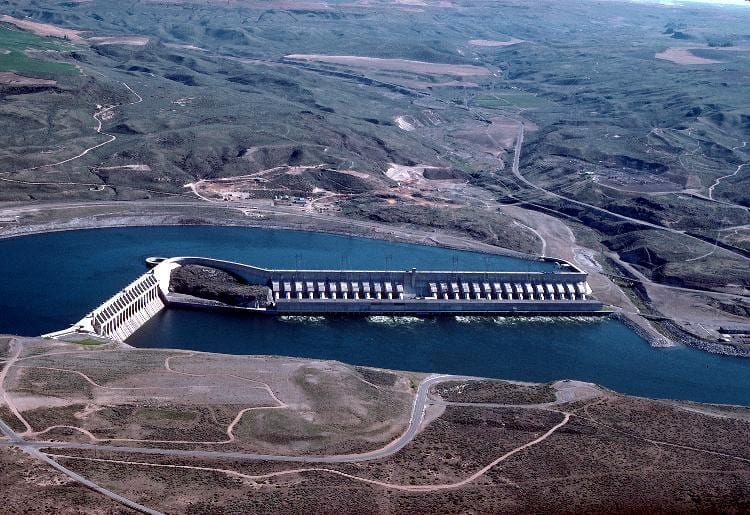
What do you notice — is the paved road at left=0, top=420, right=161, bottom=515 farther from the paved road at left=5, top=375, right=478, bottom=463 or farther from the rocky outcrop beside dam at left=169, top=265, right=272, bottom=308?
the rocky outcrop beside dam at left=169, top=265, right=272, bottom=308

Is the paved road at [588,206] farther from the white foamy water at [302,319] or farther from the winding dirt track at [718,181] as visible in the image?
the white foamy water at [302,319]

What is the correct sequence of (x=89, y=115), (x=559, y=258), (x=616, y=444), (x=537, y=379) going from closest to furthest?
(x=616, y=444) < (x=537, y=379) < (x=559, y=258) < (x=89, y=115)

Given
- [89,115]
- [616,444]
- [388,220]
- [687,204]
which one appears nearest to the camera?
[616,444]

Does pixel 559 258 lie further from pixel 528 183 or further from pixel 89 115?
pixel 89 115

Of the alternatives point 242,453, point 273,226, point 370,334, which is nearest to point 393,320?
point 370,334

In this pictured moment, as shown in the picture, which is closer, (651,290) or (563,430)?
(563,430)

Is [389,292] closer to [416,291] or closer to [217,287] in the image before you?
[416,291]

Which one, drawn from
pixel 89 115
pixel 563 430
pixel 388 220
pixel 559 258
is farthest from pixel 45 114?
pixel 563 430
